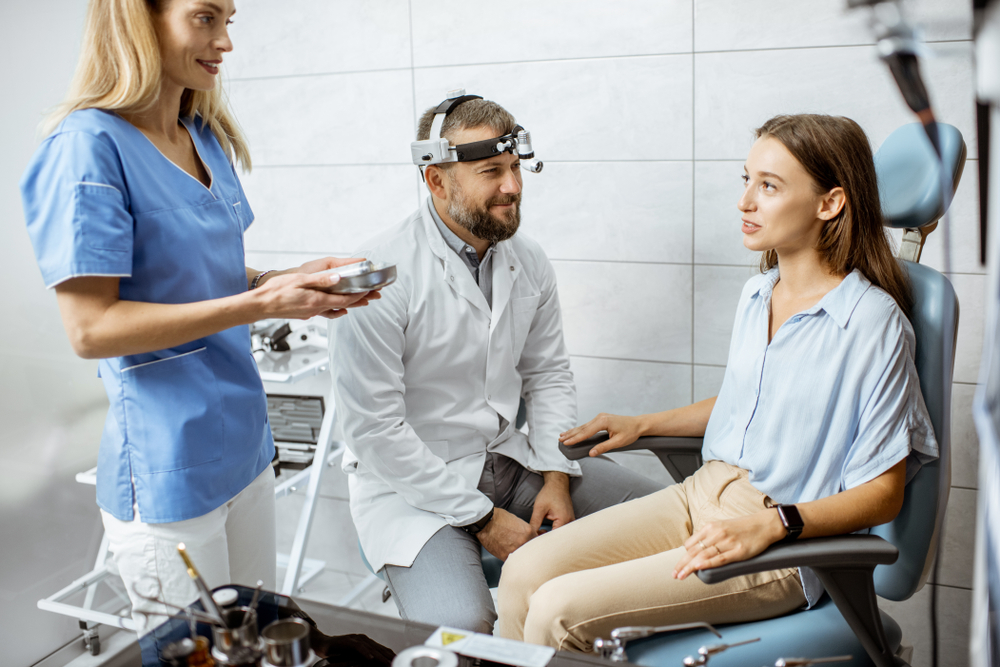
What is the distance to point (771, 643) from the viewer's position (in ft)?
4.15

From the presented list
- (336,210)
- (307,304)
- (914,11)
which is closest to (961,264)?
(914,11)

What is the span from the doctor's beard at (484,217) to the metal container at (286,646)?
3.51 feet

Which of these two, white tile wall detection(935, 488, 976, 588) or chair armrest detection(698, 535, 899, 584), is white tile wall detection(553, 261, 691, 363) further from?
chair armrest detection(698, 535, 899, 584)

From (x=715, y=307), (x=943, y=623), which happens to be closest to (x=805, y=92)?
(x=715, y=307)

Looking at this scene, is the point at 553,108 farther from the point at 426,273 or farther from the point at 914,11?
the point at 914,11

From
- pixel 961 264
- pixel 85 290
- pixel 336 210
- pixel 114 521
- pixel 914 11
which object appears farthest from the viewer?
pixel 336 210

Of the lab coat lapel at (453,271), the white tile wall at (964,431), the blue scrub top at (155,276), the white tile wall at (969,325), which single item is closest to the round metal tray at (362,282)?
the blue scrub top at (155,276)

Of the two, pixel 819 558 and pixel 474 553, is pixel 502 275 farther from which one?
pixel 819 558

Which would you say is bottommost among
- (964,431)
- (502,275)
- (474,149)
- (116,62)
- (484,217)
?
(964,431)

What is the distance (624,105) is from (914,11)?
72 centimetres

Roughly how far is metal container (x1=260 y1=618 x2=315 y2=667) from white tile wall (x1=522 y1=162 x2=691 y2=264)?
62.7 inches

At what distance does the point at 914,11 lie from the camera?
1.73 meters

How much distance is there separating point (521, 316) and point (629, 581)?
0.77 m

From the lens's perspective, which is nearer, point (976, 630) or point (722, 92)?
point (976, 630)
